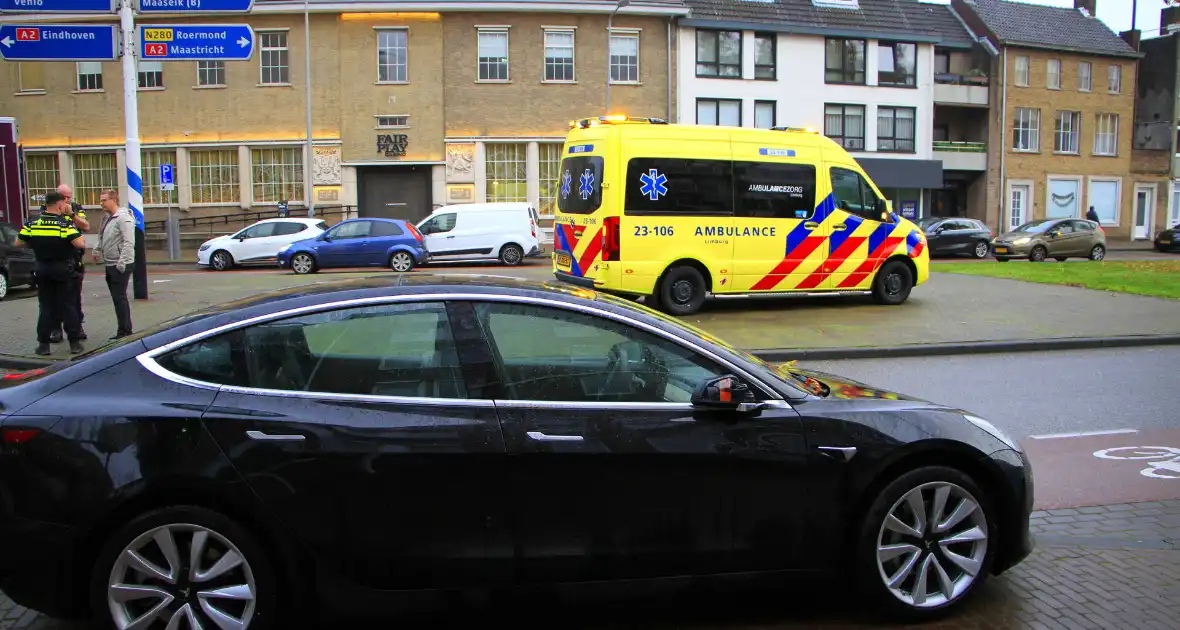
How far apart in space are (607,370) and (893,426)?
4.09 ft

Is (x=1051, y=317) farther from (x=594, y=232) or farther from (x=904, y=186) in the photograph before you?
(x=904, y=186)

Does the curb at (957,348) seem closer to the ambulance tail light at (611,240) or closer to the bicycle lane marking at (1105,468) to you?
the ambulance tail light at (611,240)

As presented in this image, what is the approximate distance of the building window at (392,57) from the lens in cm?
3512

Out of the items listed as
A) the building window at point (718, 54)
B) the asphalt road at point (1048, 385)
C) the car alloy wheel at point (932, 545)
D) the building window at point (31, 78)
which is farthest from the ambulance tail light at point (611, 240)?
the building window at point (31, 78)

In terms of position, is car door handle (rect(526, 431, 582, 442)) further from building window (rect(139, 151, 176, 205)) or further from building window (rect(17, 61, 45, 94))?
building window (rect(17, 61, 45, 94))

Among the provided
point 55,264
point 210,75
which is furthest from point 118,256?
point 210,75

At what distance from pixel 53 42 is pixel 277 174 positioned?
22.9 m

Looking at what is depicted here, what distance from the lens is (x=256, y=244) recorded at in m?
25.7

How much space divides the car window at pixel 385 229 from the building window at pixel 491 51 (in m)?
13.5

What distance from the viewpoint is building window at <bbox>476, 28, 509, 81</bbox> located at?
35500 millimetres

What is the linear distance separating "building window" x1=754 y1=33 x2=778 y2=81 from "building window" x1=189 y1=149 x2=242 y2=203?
70.5ft

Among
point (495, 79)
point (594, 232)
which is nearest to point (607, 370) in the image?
point (594, 232)

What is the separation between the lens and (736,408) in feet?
12.3

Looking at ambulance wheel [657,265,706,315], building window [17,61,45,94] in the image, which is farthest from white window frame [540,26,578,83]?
ambulance wheel [657,265,706,315]
